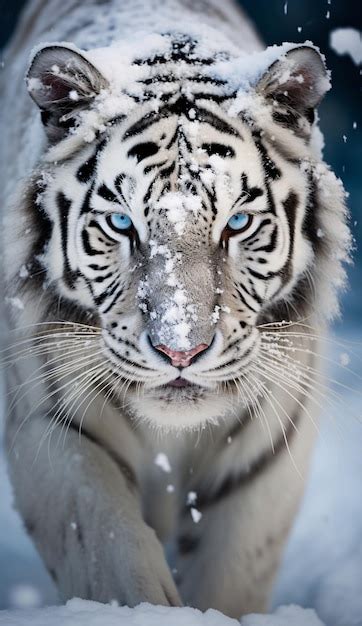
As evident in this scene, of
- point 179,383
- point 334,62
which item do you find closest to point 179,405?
point 179,383

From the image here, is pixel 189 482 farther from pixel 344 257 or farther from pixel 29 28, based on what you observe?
pixel 29 28

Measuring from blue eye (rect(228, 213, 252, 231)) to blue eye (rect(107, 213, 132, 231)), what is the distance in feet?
0.51

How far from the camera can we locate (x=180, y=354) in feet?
4.15

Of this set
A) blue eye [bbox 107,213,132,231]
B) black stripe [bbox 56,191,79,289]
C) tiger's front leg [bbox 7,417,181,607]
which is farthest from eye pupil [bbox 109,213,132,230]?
tiger's front leg [bbox 7,417,181,607]

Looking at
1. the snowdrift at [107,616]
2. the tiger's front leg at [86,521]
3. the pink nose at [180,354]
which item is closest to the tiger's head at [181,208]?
the pink nose at [180,354]

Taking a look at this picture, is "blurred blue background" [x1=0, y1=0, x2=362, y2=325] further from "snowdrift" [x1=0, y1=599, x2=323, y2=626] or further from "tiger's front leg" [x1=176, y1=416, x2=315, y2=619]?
"snowdrift" [x1=0, y1=599, x2=323, y2=626]

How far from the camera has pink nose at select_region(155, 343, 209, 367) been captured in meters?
1.27

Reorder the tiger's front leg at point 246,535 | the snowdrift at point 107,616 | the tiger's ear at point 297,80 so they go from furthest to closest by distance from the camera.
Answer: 1. the tiger's front leg at point 246,535
2. the tiger's ear at point 297,80
3. the snowdrift at point 107,616

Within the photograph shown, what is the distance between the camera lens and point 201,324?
1278mm

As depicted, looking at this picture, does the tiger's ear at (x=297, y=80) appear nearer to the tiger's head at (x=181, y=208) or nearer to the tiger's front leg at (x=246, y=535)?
the tiger's head at (x=181, y=208)

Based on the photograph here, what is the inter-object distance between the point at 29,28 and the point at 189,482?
1297 mm

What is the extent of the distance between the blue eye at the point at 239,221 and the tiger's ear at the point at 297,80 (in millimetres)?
220

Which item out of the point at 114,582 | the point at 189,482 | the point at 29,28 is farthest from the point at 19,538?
the point at 29,28

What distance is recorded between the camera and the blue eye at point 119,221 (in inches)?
54.2
